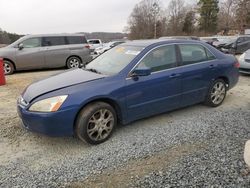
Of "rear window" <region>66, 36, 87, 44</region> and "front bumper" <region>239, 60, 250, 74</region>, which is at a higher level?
"rear window" <region>66, 36, 87, 44</region>

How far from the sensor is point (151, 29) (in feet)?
196

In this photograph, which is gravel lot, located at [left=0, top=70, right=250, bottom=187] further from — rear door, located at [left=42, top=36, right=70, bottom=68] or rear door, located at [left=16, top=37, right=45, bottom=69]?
rear door, located at [left=42, top=36, right=70, bottom=68]

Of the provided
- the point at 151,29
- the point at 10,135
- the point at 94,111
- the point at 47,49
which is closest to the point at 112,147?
the point at 94,111

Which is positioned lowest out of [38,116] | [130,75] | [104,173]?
[104,173]

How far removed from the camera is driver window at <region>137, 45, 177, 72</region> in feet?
14.9

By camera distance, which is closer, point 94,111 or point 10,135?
Answer: point 94,111

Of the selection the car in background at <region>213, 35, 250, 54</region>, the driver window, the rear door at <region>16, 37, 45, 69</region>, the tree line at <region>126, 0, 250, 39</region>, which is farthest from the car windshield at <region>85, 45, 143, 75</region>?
the tree line at <region>126, 0, 250, 39</region>

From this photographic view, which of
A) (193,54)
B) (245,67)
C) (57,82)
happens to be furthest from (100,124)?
(245,67)

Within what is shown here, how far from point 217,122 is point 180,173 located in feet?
6.35

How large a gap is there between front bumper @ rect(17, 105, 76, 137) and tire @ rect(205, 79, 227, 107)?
3.03 meters

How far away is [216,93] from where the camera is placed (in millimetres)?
5645

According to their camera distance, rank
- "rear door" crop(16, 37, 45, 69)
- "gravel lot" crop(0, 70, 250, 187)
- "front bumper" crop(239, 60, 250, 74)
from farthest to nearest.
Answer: "rear door" crop(16, 37, 45, 69) → "front bumper" crop(239, 60, 250, 74) → "gravel lot" crop(0, 70, 250, 187)

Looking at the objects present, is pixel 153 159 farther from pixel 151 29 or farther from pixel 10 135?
pixel 151 29

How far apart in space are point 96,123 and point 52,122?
66cm
